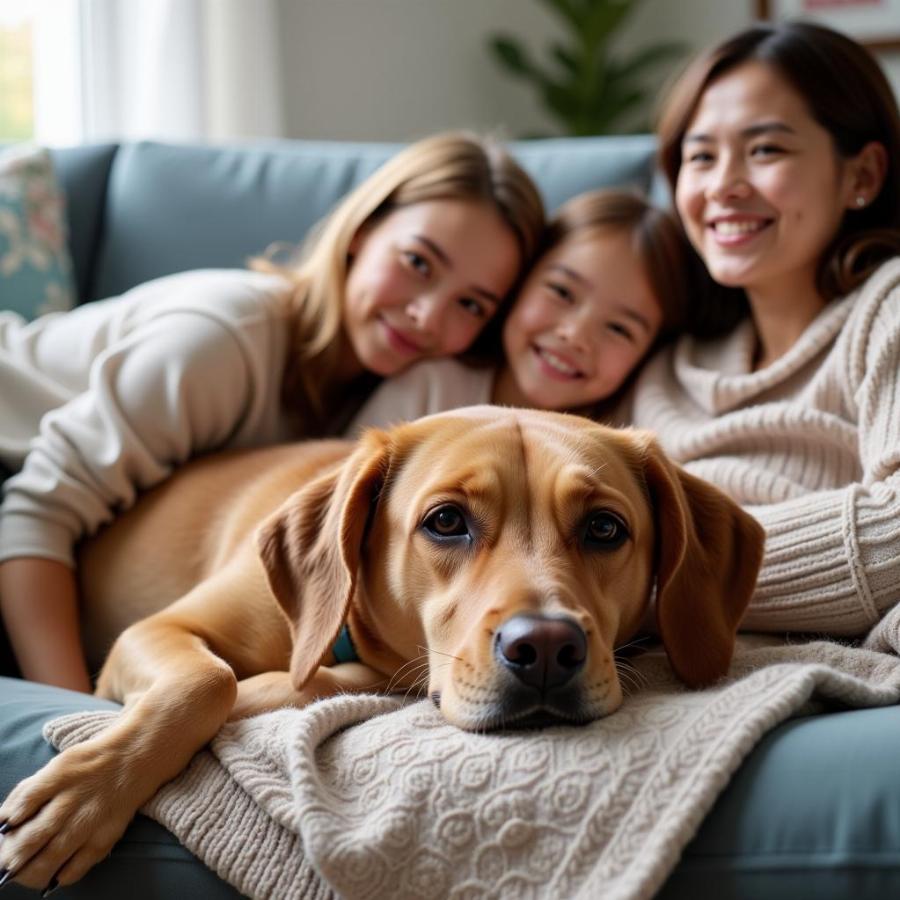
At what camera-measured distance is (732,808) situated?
137 centimetres

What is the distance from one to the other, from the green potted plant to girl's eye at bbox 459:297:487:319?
3.06 meters

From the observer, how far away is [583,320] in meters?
2.77

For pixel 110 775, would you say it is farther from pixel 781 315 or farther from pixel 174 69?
pixel 174 69

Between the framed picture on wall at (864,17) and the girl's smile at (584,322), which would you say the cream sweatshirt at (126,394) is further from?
the framed picture on wall at (864,17)

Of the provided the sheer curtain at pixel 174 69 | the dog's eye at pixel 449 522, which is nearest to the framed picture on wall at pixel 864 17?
the sheer curtain at pixel 174 69

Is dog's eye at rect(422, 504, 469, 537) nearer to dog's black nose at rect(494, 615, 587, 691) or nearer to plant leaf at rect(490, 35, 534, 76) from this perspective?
dog's black nose at rect(494, 615, 587, 691)

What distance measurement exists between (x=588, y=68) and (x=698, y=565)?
14.2ft

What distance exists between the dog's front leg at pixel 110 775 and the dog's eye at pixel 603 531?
1.93 feet

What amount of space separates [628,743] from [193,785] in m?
0.59

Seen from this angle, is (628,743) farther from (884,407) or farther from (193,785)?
(884,407)

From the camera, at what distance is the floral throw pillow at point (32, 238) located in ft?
10.3

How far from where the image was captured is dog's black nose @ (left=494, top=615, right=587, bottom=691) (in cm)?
148

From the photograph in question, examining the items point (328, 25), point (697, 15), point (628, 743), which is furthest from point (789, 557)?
point (697, 15)

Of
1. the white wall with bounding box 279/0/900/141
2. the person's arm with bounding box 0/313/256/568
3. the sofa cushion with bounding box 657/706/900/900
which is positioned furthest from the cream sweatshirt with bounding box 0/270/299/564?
the white wall with bounding box 279/0/900/141
